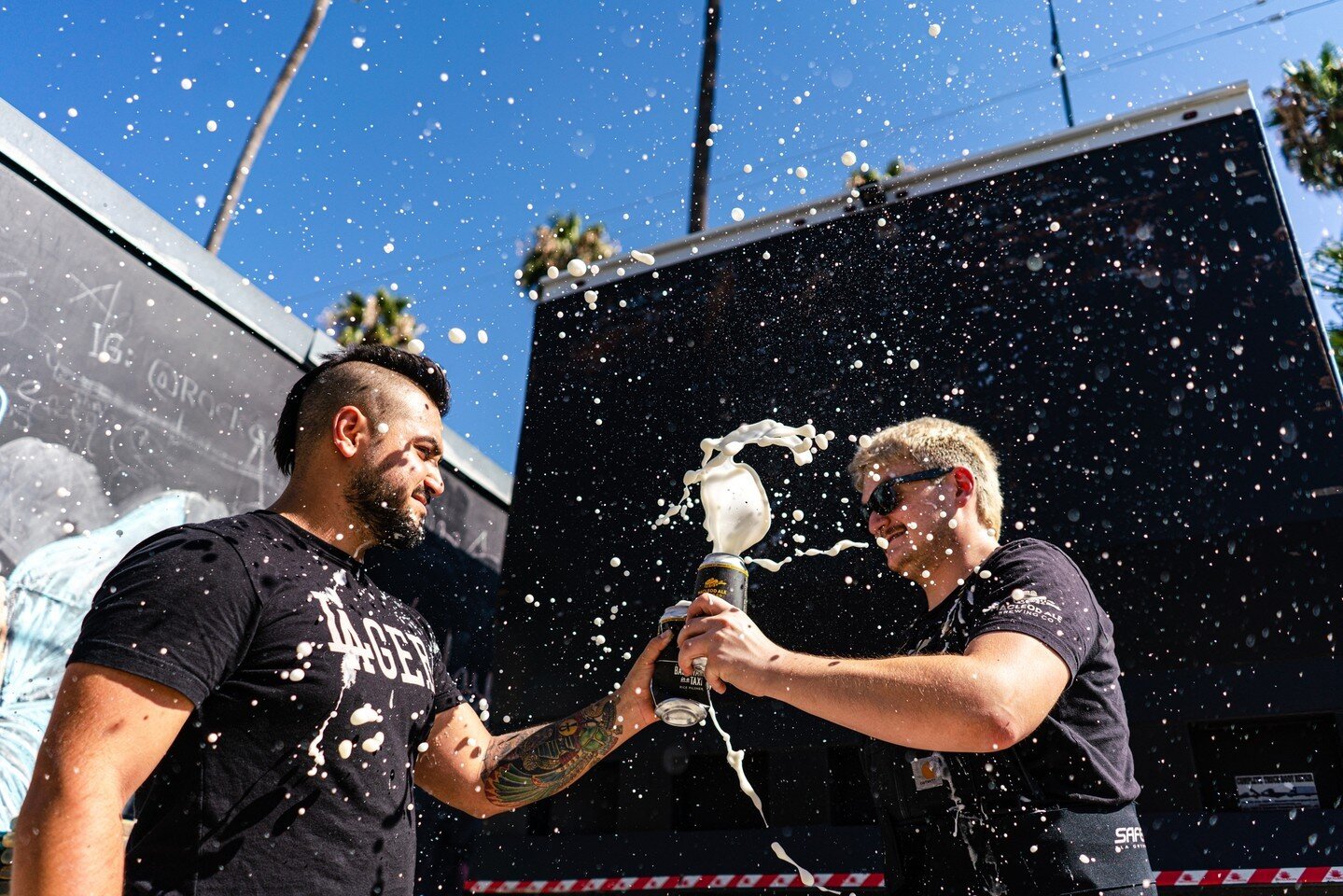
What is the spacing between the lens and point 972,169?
675 cm

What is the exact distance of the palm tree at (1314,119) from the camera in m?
17.7

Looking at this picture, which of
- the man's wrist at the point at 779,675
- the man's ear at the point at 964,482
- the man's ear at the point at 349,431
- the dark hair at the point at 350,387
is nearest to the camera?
the man's wrist at the point at 779,675

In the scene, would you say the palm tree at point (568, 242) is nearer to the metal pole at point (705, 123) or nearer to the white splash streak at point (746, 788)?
the metal pole at point (705, 123)

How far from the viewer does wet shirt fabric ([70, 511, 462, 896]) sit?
192cm

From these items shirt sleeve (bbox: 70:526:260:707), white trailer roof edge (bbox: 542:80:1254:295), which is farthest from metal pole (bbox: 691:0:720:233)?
shirt sleeve (bbox: 70:526:260:707)

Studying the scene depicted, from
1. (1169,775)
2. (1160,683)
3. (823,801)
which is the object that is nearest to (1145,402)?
(1160,683)

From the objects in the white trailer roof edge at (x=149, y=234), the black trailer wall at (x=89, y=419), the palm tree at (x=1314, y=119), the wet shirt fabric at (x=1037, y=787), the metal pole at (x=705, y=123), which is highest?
the palm tree at (x=1314, y=119)

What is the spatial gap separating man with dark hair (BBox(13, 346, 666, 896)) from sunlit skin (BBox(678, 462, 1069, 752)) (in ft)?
1.70

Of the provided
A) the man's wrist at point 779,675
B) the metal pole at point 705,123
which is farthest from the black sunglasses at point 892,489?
the metal pole at point 705,123

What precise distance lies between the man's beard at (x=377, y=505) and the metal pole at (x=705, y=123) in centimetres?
880

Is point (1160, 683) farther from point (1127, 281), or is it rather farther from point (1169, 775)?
point (1127, 281)

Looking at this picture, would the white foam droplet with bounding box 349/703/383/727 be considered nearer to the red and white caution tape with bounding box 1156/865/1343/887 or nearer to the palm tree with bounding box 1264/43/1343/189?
the red and white caution tape with bounding box 1156/865/1343/887

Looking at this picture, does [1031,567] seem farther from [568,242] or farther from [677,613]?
[568,242]

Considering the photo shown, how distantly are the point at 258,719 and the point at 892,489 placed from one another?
2.12 meters
